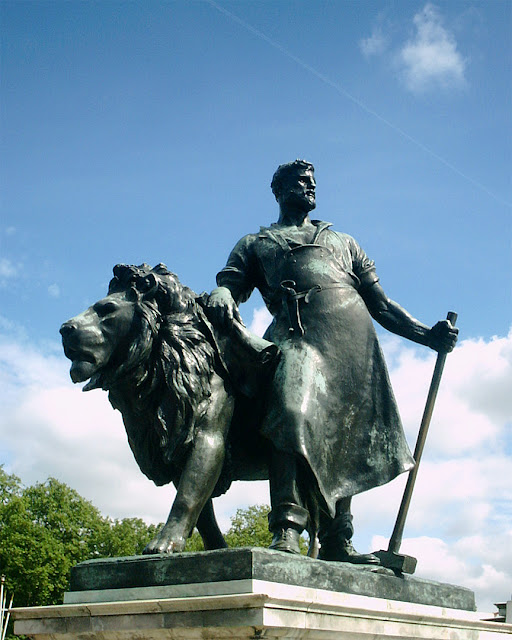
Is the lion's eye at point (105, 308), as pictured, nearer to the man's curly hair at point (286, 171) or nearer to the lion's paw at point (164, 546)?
the lion's paw at point (164, 546)

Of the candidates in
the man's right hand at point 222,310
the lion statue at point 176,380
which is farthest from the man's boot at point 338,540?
the man's right hand at point 222,310

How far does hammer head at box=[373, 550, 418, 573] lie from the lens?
17.7ft

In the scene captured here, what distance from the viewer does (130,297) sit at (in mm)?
5418

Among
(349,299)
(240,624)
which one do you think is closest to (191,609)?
(240,624)

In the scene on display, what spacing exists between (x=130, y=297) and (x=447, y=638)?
10.1 feet

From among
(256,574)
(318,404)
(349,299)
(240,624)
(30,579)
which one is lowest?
(240,624)

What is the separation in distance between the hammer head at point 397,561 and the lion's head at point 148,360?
1554 mm

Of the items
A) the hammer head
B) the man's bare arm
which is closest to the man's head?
the man's bare arm

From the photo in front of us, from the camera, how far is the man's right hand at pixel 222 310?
18.5ft

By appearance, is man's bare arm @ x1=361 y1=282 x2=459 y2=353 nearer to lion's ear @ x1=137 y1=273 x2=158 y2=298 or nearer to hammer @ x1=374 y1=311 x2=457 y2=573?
hammer @ x1=374 y1=311 x2=457 y2=573

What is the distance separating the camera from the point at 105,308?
529 cm

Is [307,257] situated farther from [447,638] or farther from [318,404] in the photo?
[447,638]

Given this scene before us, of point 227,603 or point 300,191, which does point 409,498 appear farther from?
point 300,191

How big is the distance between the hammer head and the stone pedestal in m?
0.19
